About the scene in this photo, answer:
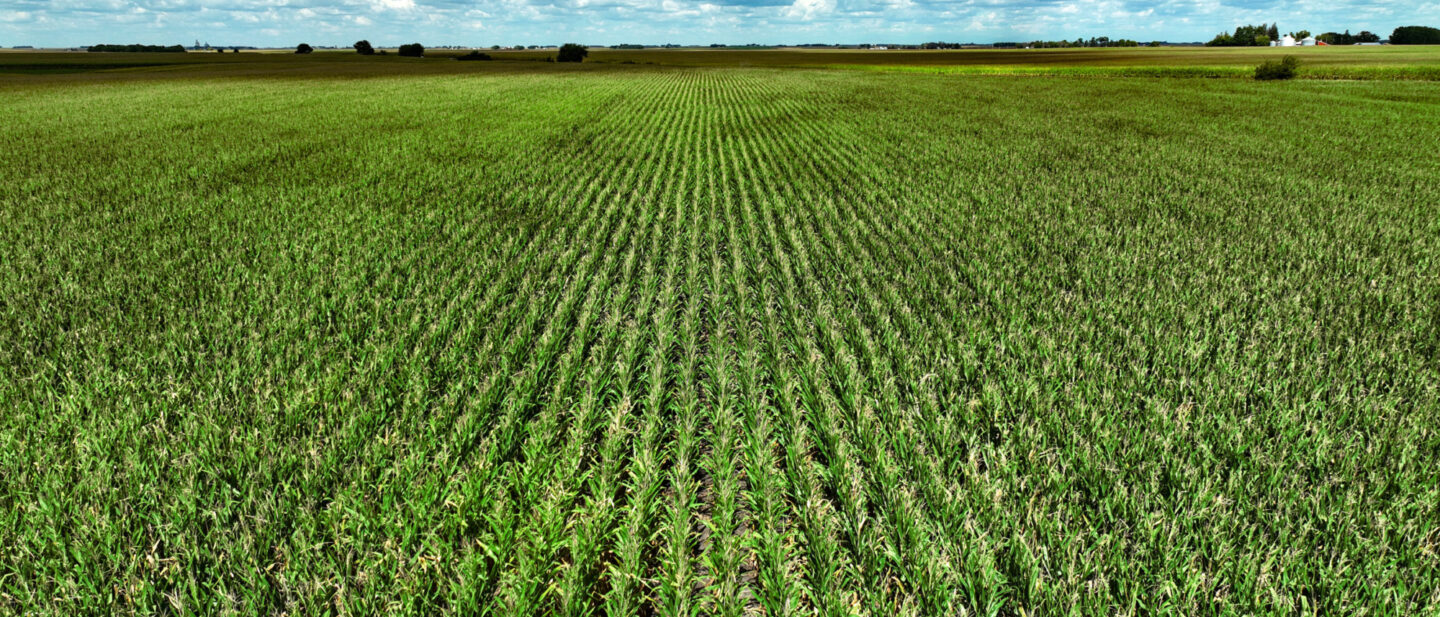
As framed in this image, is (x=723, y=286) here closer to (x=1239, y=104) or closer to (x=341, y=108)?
(x=341, y=108)

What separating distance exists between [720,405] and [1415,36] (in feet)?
566

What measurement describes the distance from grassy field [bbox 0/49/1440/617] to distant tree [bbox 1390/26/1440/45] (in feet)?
510

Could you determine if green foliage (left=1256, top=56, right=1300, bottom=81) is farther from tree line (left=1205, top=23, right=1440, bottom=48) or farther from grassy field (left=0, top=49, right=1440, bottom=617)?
tree line (left=1205, top=23, right=1440, bottom=48)

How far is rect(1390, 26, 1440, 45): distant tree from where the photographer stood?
354 ft

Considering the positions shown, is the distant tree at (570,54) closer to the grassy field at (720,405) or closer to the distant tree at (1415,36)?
the grassy field at (720,405)

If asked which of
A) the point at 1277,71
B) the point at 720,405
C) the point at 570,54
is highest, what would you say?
Answer: the point at 570,54

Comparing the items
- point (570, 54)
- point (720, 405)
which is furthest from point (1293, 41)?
point (720, 405)

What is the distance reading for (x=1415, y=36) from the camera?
363 feet

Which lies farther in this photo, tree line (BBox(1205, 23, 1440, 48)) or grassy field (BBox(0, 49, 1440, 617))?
tree line (BBox(1205, 23, 1440, 48))

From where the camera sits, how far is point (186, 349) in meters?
4.98

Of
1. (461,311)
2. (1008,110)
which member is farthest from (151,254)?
(1008,110)

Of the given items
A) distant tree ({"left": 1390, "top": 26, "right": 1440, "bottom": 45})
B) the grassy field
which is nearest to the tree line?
distant tree ({"left": 1390, "top": 26, "right": 1440, "bottom": 45})

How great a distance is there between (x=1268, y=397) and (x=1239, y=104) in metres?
32.2

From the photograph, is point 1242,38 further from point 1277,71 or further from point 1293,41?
point 1277,71
